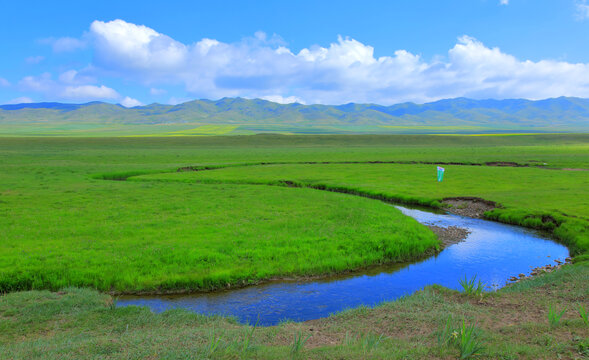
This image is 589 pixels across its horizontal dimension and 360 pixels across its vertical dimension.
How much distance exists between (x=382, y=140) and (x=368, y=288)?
488 feet

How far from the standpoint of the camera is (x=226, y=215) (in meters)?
27.1

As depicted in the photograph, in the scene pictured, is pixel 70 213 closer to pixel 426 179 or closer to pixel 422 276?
pixel 422 276

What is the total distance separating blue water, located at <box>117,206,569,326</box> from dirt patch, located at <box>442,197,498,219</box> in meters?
6.73

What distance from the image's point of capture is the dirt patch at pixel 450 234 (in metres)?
23.8

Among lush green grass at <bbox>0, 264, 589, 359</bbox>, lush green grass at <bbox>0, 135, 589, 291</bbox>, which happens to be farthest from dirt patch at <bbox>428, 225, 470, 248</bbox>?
lush green grass at <bbox>0, 264, 589, 359</bbox>

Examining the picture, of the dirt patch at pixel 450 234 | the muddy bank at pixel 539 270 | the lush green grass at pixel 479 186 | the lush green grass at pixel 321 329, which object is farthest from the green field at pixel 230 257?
the muddy bank at pixel 539 270

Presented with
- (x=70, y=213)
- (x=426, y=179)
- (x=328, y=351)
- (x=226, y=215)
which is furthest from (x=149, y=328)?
(x=426, y=179)

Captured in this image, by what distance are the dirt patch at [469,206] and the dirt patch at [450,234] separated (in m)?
5.40

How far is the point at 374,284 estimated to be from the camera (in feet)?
56.3

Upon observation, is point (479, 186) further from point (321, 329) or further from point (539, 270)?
point (321, 329)

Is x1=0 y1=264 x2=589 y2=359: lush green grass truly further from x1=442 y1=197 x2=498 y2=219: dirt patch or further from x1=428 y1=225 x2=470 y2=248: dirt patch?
x1=442 y1=197 x2=498 y2=219: dirt patch

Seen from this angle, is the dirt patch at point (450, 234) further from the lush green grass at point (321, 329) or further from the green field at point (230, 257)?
the lush green grass at point (321, 329)

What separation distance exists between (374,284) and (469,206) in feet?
66.9

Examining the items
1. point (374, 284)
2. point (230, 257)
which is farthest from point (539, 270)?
point (230, 257)
